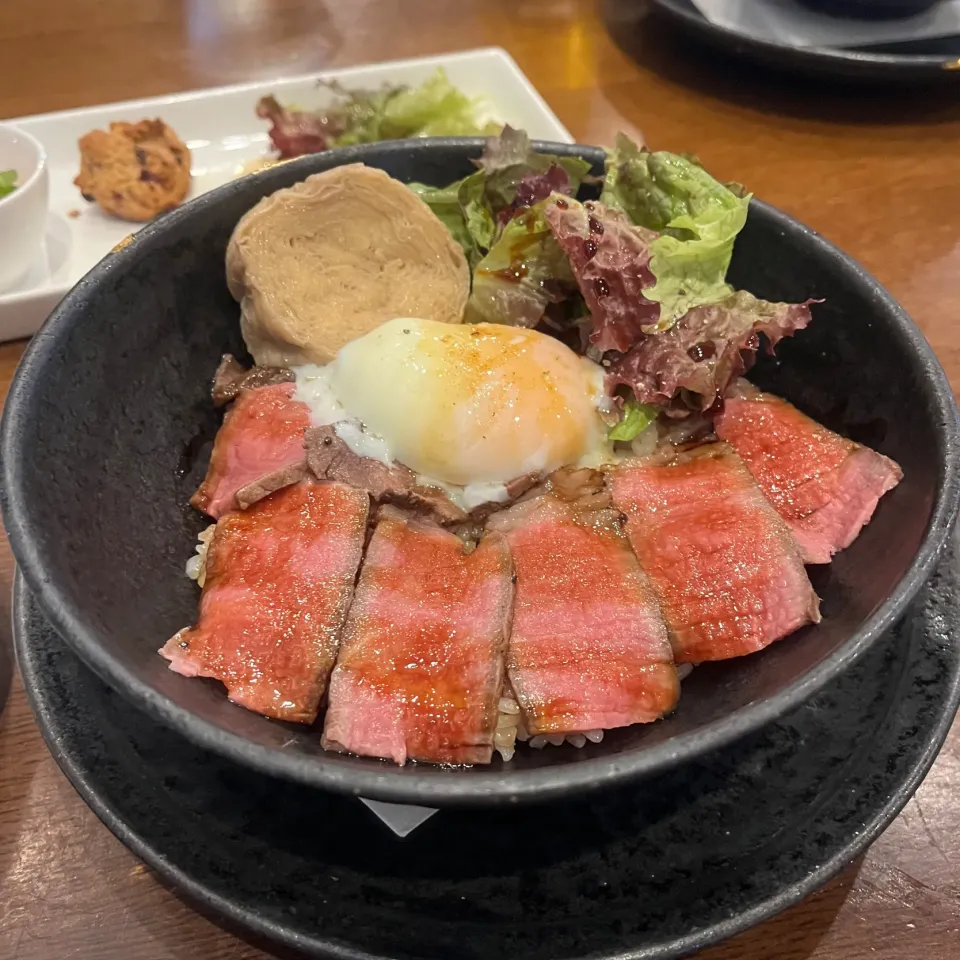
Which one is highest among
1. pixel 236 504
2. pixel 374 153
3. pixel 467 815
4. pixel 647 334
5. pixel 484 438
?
pixel 374 153

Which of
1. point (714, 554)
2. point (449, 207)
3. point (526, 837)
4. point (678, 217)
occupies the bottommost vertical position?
point (526, 837)

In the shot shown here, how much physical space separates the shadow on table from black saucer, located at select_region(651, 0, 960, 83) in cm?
12

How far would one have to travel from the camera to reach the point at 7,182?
107 inches

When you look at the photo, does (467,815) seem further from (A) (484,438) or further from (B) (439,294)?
(B) (439,294)

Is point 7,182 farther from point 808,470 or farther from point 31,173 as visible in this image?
point 808,470

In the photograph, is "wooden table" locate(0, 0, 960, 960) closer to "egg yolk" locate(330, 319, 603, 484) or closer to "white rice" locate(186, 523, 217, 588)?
"white rice" locate(186, 523, 217, 588)

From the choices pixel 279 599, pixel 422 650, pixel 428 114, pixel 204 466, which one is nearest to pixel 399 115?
pixel 428 114

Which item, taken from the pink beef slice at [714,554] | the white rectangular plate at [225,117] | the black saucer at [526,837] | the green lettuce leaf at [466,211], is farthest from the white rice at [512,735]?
the white rectangular plate at [225,117]

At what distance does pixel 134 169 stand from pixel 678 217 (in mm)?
2033

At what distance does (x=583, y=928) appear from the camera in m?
1.28

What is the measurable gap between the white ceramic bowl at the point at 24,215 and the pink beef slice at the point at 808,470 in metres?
2.19

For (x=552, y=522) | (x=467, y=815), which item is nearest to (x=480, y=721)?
(x=467, y=815)

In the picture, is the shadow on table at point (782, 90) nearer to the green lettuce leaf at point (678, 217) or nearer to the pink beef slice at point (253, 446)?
the green lettuce leaf at point (678, 217)

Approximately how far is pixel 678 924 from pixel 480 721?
0.42 m
